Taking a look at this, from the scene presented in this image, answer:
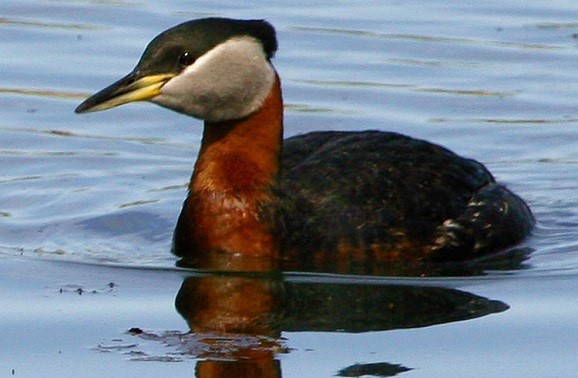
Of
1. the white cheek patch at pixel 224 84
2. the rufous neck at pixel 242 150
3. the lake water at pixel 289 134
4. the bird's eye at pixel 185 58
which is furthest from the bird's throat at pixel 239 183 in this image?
the bird's eye at pixel 185 58

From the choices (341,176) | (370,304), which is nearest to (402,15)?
(341,176)

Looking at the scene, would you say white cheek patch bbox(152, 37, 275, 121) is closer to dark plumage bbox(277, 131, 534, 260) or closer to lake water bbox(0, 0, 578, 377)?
dark plumage bbox(277, 131, 534, 260)

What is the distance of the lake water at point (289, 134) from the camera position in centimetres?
1100

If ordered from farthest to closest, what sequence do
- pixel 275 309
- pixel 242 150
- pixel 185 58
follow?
pixel 242 150 → pixel 185 58 → pixel 275 309

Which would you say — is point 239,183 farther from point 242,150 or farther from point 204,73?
point 204,73

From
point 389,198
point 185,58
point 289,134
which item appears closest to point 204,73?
point 185,58

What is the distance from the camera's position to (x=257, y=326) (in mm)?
11594

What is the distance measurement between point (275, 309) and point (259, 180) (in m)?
1.39

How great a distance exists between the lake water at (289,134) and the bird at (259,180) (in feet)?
1.17

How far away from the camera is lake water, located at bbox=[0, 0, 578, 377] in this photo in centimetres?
1100

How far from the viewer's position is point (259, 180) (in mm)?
13172

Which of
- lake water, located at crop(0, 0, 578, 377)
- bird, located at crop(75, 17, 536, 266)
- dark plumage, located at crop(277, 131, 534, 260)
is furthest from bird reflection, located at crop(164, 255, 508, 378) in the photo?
dark plumage, located at crop(277, 131, 534, 260)

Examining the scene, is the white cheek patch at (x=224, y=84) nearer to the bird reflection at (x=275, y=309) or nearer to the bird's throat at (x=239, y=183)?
the bird's throat at (x=239, y=183)

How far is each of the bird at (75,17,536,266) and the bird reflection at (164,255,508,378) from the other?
27 cm
